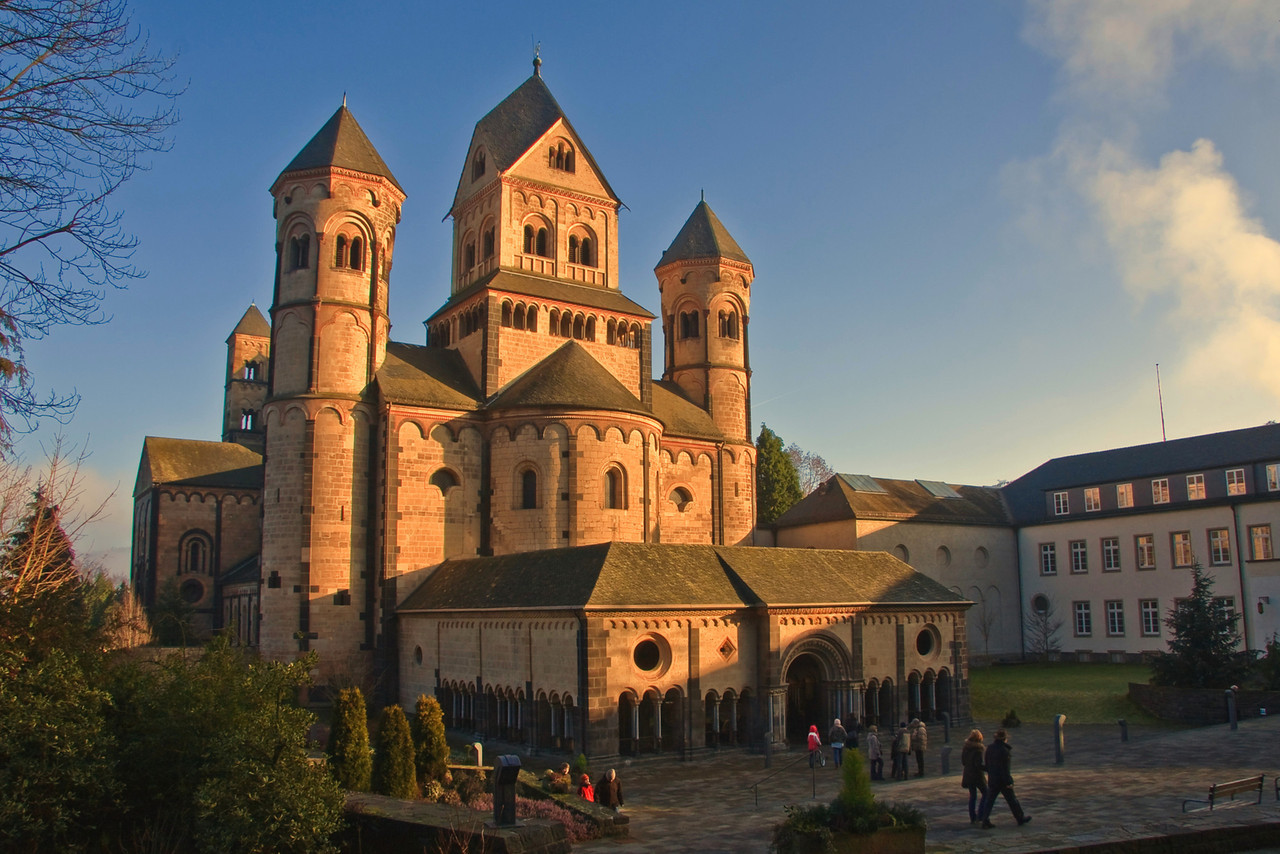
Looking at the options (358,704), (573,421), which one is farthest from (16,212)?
(573,421)

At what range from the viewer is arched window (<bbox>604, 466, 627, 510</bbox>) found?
133 ft

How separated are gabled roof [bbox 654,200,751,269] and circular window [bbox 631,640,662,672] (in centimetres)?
2619

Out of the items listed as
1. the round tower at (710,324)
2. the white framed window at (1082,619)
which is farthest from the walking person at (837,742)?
the white framed window at (1082,619)

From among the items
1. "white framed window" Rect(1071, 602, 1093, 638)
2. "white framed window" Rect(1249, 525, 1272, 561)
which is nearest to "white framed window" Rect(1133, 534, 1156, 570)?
"white framed window" Rect(1071, 602, 1093, 638)

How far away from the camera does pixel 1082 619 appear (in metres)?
49.4

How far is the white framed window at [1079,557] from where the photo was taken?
49781mm

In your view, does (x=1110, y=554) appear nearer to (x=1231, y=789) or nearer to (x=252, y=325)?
(x=1231, y=789)

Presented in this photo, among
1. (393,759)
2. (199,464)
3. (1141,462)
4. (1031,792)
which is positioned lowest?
(1031,792)

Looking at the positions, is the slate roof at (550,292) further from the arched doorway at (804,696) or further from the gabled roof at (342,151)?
the arched doorway at (804,696)

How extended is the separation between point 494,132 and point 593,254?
7779 millimetres

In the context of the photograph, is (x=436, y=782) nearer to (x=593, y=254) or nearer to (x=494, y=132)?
(x=593, y=254)

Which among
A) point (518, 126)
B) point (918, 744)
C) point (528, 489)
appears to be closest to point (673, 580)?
point (918, 744)

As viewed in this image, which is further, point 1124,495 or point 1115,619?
point 1124,495

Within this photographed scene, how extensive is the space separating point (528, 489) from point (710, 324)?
591 inches
